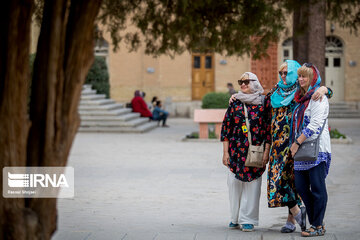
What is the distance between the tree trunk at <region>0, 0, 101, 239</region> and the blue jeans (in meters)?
2.79

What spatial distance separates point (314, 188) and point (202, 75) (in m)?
26.2

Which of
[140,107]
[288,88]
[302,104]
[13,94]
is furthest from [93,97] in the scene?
[13,94]

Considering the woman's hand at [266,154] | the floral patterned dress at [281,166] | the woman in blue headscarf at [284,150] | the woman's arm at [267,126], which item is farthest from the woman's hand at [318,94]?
the woman's hand at [266,154]

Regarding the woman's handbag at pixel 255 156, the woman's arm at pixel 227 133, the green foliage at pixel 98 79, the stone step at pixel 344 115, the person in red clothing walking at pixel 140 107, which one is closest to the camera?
the woman's handbag at pixel 255 156

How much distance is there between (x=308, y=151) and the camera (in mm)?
6801

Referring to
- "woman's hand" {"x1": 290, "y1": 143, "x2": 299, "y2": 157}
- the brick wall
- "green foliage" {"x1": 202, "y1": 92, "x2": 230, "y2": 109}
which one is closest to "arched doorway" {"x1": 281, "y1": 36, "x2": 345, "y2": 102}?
the brick wall

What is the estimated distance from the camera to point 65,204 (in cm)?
929

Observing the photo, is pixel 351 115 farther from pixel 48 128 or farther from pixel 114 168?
pixel 48 128

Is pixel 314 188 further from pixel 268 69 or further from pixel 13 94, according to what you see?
pixel 268 69

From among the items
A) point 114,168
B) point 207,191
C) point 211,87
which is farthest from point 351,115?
point 207,191

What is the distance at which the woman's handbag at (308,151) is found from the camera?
A: 679 cm

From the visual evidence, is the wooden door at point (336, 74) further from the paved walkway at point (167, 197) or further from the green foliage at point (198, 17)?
the green foliage at point (198, 17)

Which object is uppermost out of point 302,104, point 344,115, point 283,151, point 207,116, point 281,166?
point 302,104

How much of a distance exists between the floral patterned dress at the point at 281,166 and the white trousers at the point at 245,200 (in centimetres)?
22
